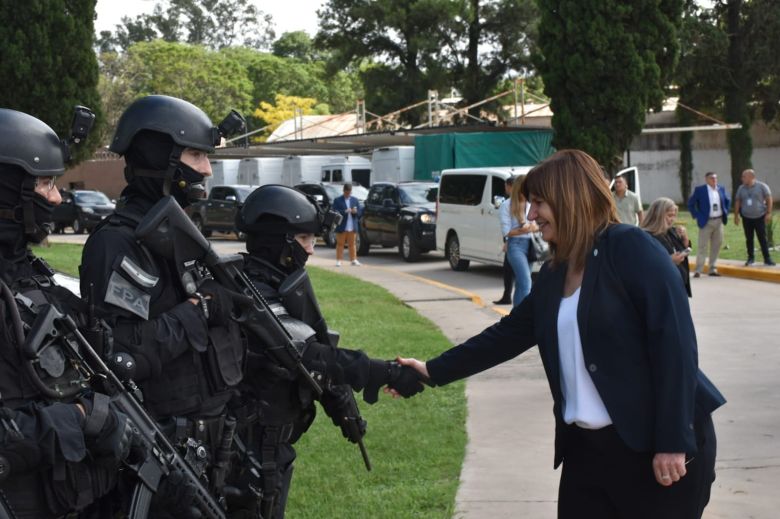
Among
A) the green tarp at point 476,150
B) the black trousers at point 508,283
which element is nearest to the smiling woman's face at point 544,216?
the black trousers at point 508,283

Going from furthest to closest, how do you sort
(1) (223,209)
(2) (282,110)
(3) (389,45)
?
(2) (282,110) → (3) (389,45) → (1) (223,209)

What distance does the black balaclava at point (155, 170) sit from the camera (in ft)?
13.4

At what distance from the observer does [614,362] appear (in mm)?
3553

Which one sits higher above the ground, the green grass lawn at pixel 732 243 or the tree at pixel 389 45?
the tree at pixel 389 45

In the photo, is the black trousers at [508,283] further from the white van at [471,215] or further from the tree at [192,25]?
the tree at [192,25]

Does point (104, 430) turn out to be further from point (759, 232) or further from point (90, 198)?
point (90, 198)

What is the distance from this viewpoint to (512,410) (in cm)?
840

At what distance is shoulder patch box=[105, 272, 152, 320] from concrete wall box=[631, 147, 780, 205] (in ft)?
138

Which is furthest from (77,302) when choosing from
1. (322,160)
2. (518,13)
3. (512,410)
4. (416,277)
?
(518,13)

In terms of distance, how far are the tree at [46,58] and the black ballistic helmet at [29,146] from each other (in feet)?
67.3

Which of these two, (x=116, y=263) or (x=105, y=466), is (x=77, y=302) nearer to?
(x=116, y=263)

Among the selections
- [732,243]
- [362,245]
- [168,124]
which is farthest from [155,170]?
[362,245]

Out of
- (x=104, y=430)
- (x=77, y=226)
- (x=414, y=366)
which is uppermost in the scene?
(x=104, y=430)

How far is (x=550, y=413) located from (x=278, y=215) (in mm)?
4165
